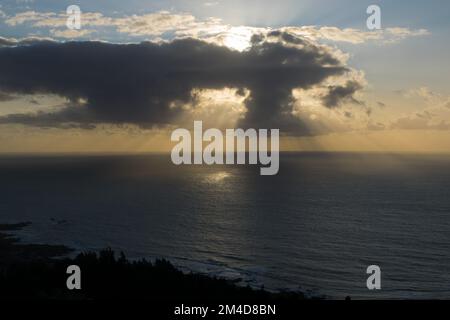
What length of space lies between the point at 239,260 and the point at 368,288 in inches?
894

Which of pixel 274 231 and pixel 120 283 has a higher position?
pixel 274 231

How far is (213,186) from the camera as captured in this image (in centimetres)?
19100

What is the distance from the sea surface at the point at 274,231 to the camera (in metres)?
60.8

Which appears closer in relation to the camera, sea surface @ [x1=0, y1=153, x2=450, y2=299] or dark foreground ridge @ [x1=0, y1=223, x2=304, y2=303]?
dark foreground ridge @ [x1=0, y1=223, x2=304, y2=303]

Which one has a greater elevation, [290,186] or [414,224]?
[290,186]

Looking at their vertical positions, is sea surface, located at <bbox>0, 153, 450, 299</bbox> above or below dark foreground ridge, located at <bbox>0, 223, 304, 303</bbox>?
above

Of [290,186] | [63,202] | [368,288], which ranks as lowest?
[368,288]

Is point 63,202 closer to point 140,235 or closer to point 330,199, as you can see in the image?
point 140,235

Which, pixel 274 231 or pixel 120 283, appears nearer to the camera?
pixel 120 283

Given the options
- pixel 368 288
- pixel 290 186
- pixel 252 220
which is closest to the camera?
pixel 368 288

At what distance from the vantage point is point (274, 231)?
93062mm

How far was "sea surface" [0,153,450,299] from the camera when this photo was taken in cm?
6078

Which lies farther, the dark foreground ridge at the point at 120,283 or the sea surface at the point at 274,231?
the sea surface at the point at 274,231

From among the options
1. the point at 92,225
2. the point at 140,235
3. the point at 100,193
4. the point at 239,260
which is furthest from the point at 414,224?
the point at 100,193
